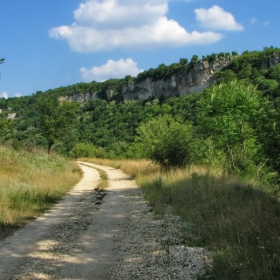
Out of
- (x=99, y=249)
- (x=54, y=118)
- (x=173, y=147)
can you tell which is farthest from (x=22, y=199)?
(x=54, y=118)

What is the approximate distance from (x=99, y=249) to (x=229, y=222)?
8.29 feet

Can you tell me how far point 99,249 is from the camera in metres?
6.25

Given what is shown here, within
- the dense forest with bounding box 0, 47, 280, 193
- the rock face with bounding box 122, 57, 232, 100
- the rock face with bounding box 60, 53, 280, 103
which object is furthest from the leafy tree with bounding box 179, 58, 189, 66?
the dense forest with bounding box 0, 47, 280, 193

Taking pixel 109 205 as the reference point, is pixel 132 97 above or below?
above

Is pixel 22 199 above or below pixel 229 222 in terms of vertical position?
above

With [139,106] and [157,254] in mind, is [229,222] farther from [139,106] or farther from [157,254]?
[139,106]

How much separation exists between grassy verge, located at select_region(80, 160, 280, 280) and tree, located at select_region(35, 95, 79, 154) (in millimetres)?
26121

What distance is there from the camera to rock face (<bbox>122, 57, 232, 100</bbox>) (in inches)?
3803

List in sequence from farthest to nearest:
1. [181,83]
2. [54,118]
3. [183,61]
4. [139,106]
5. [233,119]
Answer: [183,61]
[181,83]
[139,106]
[54,118]
[233,119]

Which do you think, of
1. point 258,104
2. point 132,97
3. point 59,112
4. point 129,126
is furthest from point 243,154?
point 132,97

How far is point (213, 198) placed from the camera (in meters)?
9.31

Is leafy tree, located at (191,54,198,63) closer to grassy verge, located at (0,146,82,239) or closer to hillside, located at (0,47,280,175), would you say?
hillside, located at (0,47,280,175)

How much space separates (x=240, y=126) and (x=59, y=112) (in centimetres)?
2612

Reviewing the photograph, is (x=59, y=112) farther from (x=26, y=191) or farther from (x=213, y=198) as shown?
(x=213, y=198)
